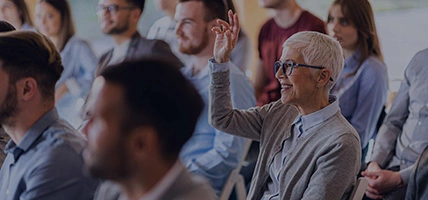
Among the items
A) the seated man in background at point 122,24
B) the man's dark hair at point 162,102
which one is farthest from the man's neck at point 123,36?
the man's dark hair at point 162,102

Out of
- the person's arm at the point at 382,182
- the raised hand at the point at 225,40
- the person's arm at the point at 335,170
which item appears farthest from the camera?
the person's arm at the point at 382,182

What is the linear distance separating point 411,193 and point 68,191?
1.20 m

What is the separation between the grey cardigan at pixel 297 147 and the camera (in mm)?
2008

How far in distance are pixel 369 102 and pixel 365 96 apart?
0.03m

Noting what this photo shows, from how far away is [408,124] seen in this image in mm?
2783

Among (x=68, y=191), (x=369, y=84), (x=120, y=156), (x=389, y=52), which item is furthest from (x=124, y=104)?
(x=389, y=52)

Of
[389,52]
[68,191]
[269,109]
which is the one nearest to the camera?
[68,191]

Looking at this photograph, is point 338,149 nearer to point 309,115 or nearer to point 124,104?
point 309,115

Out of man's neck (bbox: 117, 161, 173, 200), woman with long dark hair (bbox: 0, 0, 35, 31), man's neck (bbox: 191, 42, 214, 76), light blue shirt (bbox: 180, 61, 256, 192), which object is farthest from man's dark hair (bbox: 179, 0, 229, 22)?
man's neck (bbox: 117, 161, 173, 200)

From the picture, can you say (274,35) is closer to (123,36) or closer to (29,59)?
(123,36)

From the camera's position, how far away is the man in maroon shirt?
3.53 metres

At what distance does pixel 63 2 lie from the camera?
4.21 m

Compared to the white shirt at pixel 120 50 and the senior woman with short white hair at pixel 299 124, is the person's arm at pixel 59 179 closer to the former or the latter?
the senior woman with short white hair at pixel 299 124

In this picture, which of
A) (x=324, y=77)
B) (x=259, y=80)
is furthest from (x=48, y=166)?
(x=259, y=80)
